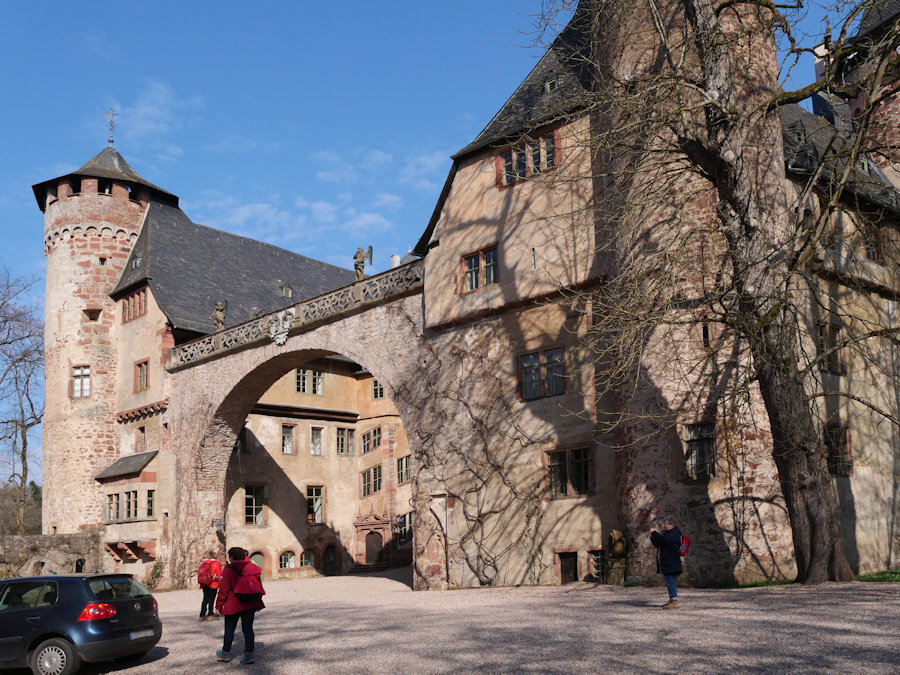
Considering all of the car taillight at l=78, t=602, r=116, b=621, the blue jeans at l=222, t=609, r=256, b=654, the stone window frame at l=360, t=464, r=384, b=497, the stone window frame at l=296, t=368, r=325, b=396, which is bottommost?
the blue jeans at l=222, t=609, r=256, b=654

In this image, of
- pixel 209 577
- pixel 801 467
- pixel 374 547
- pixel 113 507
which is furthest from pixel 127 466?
pixel 801 467

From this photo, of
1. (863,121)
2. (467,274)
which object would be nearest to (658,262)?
(863,121)

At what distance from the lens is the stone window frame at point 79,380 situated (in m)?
Result: 31.3

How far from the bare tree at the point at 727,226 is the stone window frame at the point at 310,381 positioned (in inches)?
687

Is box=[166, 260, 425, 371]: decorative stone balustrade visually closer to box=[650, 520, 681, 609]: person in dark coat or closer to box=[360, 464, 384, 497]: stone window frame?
box=[360, 464, 384, 497]: stone window frame

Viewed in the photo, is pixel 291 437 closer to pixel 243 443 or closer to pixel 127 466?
pixel 243 443

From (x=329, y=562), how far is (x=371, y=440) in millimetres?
4791

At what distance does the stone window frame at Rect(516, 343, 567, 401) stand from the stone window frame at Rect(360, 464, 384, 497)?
1578 cm

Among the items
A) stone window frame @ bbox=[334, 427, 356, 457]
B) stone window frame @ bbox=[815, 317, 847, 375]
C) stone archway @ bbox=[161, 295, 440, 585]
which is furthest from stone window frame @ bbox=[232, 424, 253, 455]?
stone window frame @ bbox=[815, 317, 847, 375]

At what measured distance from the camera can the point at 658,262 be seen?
14.6m

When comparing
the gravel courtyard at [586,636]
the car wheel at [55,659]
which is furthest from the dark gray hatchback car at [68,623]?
the gravel courtyard at [586,636]

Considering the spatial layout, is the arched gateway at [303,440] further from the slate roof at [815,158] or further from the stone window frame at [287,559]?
the slate roof at [815,158]

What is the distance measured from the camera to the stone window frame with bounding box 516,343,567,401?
17094 millimetres

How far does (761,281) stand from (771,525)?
414 centimetres
